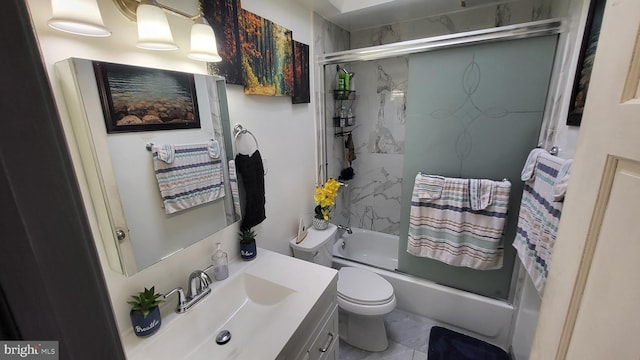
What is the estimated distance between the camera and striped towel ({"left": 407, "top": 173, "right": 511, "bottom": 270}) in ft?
5.33

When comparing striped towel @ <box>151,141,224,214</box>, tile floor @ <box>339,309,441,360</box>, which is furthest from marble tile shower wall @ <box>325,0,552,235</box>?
striped towel @ <box>151,141,224,214</box>

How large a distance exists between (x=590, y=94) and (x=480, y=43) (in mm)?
1162

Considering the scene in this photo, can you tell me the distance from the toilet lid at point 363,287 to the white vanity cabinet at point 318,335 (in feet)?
1.28

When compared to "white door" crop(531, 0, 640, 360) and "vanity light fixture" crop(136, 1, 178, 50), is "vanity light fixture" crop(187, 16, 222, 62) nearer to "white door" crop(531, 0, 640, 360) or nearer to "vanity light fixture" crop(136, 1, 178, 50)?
"vanity light fixture" crop(136, 1, 178, 50)

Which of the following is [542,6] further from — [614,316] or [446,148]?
[614,316]

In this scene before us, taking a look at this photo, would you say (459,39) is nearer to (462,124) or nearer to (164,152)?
(462,124)

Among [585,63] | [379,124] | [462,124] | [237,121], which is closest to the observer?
[585,63]

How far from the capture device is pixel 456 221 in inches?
67.7

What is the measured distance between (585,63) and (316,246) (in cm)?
172

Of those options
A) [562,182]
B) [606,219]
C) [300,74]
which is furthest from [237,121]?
[562,182]

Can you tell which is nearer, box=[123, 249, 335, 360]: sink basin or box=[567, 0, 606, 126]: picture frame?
box=[123, 249, 335, 360]: sink basin

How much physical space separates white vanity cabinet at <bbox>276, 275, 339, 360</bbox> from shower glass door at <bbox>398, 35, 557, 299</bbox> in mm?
1040

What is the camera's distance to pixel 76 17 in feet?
2.26

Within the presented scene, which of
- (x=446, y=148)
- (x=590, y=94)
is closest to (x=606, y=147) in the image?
(x=590, y=94)
